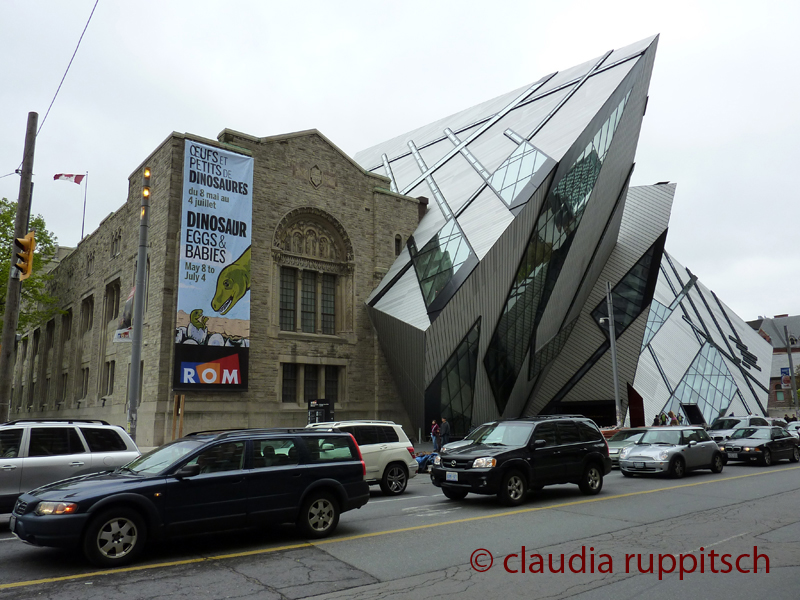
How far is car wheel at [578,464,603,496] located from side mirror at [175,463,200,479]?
28.3 feet

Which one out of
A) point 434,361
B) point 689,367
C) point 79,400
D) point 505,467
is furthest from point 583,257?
point 79,400

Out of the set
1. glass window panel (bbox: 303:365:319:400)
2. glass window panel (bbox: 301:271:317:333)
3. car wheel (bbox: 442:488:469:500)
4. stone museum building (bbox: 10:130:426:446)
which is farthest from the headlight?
glass window panel (bbox: 301:271:317:333)

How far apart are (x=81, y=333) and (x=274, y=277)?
55.2 ft

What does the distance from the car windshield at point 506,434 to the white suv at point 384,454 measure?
234 centimetres

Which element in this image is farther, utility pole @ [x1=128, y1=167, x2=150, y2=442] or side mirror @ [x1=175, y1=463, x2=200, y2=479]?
utility pole @ [x1=128, y1=167, x2=150, y2=442]

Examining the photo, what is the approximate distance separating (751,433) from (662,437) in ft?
19.1

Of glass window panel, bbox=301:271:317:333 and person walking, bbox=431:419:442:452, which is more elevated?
glass window panel, bbox=301:271:317:333

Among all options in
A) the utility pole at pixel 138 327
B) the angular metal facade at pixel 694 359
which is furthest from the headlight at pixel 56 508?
the angular metal facade at pixel 694 359

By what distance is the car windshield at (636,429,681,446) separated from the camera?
1772 cm

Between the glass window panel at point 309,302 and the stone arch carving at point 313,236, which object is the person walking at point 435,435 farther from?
the stone arch carving at point 313,236

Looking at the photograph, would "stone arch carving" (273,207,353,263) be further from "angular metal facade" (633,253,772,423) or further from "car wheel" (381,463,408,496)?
"angular metal facade" (633,253,772,423)

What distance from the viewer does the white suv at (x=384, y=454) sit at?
1426 centimetres

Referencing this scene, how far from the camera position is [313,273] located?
32.8 metres

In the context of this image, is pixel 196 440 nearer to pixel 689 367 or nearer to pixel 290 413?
pixel 290 413
